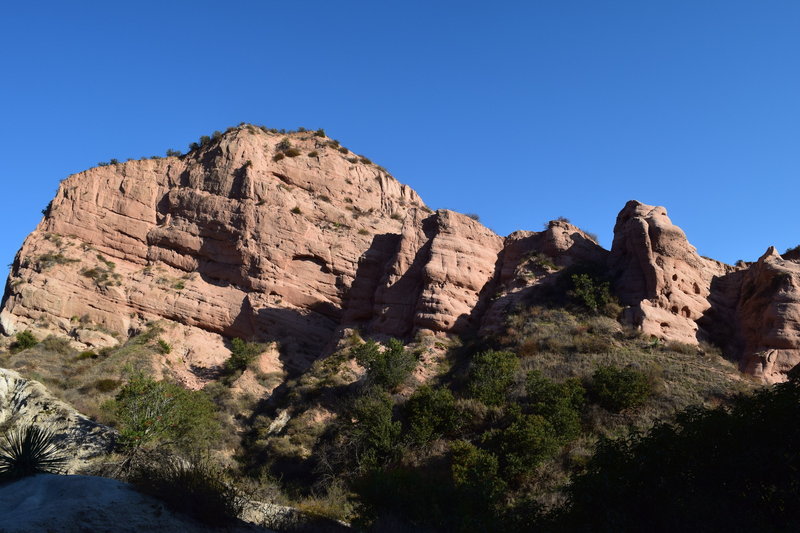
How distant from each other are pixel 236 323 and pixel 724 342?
998 inches

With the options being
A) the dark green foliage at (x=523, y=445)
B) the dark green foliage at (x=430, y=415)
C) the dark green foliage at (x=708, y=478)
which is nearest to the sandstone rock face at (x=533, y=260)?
the dark green foliage at (x=430, y=415)

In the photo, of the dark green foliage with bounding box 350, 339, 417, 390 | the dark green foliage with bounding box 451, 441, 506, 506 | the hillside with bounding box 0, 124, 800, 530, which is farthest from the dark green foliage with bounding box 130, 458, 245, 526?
the dark green foliage with bounding box 350, 339, 417, 390

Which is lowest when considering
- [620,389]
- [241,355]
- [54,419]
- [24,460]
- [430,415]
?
[54,419]

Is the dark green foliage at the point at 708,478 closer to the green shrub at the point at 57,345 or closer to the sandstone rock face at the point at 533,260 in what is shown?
the sandstone rock face at the point at 533,260

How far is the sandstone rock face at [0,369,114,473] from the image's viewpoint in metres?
19.2

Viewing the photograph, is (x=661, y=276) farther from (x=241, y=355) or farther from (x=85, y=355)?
(x=85, y=355)

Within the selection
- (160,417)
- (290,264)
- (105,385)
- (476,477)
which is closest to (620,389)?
(476,477)

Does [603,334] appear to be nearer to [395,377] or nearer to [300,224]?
[395,377]

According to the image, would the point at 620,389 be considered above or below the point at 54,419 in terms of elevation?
above

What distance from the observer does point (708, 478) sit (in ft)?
35.4

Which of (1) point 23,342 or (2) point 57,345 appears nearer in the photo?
(1) point 23,342

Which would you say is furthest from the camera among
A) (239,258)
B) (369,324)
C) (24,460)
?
(239,258)

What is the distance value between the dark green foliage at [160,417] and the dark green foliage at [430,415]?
8.02 metres

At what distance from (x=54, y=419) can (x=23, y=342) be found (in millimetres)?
10727
